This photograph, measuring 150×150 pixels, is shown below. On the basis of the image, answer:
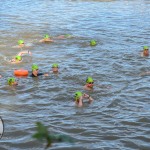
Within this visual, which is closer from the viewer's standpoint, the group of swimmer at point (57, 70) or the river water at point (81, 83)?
the river water at point (81, 83)

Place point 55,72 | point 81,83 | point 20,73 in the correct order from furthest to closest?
point 55,72
point 20,73
point 81,83

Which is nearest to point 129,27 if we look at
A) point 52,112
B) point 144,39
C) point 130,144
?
point 144,39

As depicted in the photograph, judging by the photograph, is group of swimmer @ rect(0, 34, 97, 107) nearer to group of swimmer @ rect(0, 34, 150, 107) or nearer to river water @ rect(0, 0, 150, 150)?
group of swimmer @ rect(0, 34, 150, 107)

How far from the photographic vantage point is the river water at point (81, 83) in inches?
348

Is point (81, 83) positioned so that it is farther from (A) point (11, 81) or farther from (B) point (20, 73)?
(A) point (11, 81)

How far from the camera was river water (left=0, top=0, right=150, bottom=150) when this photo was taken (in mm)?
8844

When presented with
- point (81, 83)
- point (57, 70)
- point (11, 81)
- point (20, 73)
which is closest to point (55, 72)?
point (57, 70)

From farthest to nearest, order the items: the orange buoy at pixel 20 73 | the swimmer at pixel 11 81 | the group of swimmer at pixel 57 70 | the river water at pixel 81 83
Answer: the orange buoy at pixel 20 73 < the swimmer at pixel 11 81 < the group of swimmer at pixel 57 70 < the river water at pixel 81 83

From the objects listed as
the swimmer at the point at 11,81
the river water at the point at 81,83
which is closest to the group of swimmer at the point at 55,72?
the swimmer at the point at 11,81

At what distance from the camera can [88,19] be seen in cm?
2548

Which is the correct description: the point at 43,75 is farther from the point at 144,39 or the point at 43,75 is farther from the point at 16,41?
the point at 144,39

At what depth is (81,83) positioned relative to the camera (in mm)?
12922

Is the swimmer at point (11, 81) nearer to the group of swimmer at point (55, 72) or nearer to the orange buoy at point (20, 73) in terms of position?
the group of swimmer at point (55, 72)

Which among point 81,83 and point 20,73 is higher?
point 20,73
